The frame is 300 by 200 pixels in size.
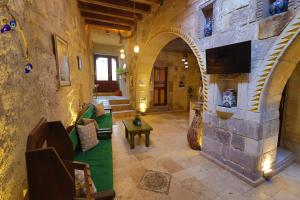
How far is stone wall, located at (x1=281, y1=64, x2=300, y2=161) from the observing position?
9.23 feet

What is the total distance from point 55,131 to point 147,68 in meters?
4.86

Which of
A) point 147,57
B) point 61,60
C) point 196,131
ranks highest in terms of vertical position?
point 147,57

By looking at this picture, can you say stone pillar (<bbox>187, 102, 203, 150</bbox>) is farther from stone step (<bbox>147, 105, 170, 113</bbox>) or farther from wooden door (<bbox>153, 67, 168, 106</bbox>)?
wooden door (<bbox>153, 67, 168, 106</bbox>)

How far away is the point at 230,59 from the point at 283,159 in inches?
79.8

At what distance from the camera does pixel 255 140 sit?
201cm

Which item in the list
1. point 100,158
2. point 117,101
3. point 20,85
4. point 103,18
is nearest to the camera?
point 20,85

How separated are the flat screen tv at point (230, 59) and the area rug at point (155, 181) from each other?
183 centimetres

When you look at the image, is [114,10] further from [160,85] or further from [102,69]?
[102,69]

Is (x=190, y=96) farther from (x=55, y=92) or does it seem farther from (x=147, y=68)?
(x=55, y=92)

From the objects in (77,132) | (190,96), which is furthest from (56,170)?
(190,96)

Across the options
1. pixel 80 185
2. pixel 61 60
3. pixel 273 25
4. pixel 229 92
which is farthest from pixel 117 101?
pixel 273 25

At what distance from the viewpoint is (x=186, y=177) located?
222 centimetres

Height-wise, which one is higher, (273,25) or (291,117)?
(273,25)

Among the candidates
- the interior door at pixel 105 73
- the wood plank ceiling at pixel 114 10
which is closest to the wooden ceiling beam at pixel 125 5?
the wood plank ceiling at pixel 114 10
